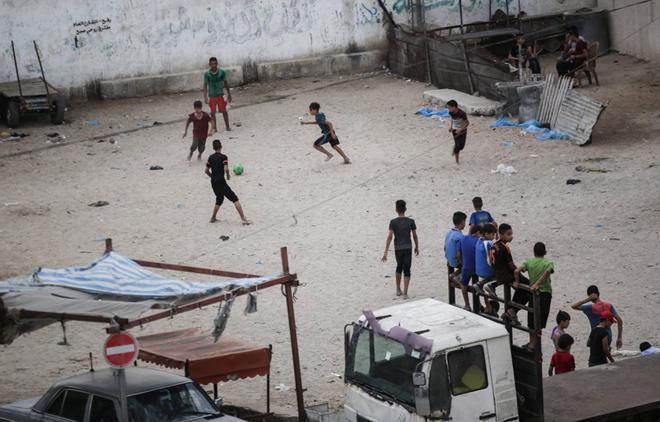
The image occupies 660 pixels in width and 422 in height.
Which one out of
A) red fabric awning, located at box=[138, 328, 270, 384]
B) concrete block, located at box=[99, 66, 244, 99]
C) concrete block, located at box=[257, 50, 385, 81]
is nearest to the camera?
red fabric awning, located at box=[138, 328, 270, 384]

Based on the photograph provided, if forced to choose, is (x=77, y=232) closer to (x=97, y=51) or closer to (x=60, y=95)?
(x=60, y=95)

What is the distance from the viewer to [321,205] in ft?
59.8

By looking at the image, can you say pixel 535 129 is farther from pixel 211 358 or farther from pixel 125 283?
pixel 125 283

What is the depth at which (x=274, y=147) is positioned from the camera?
21.6 metres

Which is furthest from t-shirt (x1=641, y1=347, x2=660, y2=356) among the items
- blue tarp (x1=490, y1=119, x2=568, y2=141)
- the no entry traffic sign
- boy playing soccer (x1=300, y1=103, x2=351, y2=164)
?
blue tarp (x1=490, y1=119, x2=568, y2=141)

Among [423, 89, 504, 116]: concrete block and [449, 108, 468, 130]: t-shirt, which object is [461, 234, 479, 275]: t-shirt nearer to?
[449, 108, 468, 130]: t-shirt

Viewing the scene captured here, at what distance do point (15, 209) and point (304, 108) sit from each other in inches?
299

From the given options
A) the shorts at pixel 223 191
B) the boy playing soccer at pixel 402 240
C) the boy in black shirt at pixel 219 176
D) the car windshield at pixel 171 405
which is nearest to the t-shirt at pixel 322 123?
the boy in black shirt at pixel 219 176

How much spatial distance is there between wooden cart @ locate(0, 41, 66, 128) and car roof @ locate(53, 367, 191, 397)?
571 inches

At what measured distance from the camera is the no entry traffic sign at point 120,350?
8.65 meters

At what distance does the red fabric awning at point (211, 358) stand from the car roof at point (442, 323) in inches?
61.8

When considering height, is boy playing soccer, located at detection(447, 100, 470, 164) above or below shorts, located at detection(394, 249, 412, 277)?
above

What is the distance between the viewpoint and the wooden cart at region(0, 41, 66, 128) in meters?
23.4

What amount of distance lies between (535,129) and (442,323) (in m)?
12.7
